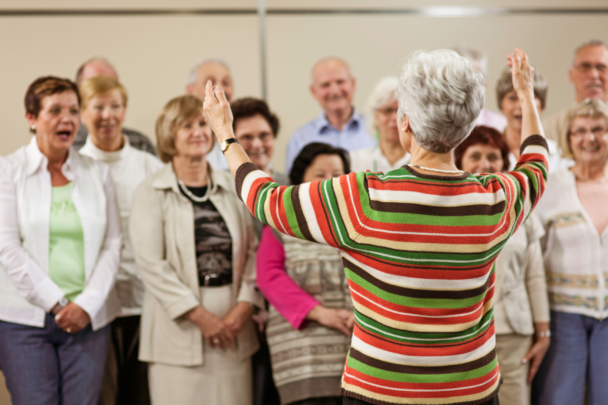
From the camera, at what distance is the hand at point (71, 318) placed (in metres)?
2.06

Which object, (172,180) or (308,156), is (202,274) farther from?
(308,156)

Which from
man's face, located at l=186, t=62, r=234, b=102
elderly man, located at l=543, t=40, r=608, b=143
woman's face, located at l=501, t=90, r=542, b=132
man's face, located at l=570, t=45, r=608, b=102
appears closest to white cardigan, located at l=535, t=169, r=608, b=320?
woman's face, located at l=501, t=90, r=542, b=132

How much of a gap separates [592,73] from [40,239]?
3068 mm

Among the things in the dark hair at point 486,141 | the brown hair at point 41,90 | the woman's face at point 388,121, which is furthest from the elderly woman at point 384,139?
the brown hair at point 41,90

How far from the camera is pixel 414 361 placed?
3.95 feet

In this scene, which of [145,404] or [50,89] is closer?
[50,89]

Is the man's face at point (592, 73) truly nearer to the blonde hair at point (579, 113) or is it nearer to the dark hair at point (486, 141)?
the blonde hair at point (579, 113)

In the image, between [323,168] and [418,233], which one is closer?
[418,233]

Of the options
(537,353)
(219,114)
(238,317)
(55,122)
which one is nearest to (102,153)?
(55,122)

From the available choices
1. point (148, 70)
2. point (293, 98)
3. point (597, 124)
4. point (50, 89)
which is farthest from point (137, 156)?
point (597, 124)

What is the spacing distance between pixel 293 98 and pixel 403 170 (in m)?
2.67

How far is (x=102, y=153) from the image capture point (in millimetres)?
2584

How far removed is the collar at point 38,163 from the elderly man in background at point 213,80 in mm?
952

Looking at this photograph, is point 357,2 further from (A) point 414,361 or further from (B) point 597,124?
(A) point 414,361
